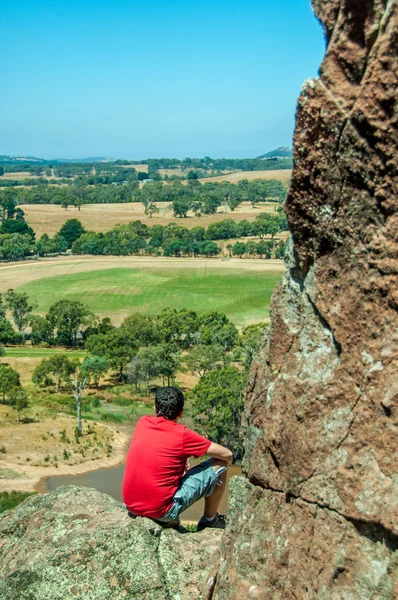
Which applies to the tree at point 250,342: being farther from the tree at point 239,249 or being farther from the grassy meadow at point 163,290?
the tree at point 239,249

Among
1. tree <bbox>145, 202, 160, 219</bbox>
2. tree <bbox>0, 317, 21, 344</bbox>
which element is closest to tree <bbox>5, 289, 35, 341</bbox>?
tree <bbox>0, 317, 21, 344</bbox>

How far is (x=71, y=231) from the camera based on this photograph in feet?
490

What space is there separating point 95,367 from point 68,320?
17528mm

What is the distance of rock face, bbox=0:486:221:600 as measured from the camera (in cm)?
745

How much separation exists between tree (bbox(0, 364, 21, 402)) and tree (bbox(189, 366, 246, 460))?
57.4ft

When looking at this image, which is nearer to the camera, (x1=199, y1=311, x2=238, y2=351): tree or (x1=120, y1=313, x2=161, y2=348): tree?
(x1=120, y1=313, x2=161, y2=348): tree

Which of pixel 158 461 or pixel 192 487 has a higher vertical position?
pixel 158 461

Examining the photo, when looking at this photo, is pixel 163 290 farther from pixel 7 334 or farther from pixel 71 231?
pixel 71 231

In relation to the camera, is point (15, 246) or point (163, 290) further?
point (15, 246)

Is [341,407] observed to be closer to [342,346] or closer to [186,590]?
[342,346]

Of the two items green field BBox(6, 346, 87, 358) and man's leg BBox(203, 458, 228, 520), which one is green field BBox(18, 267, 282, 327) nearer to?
green field BBox(6, 346, 87, 358)

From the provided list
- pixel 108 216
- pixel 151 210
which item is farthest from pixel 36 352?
pixel 151 210

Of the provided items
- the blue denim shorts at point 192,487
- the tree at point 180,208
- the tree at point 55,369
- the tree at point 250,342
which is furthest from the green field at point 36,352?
the tree at point 180,208

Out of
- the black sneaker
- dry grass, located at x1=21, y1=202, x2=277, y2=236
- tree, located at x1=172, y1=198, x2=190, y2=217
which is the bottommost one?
dry grass, located at x1=21, y1=202, x2=277, y2=236
